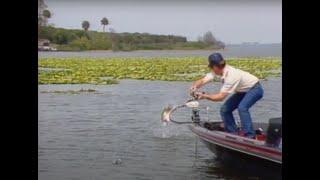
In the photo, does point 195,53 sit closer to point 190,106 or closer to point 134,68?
point 190,106

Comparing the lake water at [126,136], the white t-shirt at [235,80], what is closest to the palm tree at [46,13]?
the lake water at [126,136]

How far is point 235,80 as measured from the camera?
4.23 m

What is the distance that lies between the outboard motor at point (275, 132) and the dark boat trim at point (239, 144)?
6 centimetres

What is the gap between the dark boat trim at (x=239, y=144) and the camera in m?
3.88

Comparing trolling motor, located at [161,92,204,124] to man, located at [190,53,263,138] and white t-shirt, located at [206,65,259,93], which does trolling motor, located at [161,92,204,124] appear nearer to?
man, located at [190,53,263,138]

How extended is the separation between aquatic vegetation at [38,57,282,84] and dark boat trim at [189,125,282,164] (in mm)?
846

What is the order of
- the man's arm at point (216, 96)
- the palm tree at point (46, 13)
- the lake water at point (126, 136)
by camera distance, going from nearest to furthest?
the palm tree at point (46, 13), the man's arm at point (216, 96), the lake water at point (126, 136)

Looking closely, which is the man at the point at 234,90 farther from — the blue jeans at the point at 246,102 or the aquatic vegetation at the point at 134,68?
the aquatic vegetation at the point at 134,68

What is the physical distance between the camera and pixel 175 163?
17.5ft
